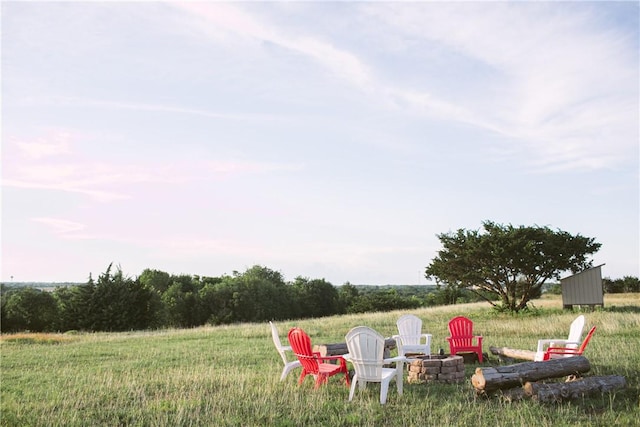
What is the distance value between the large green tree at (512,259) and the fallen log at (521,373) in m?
13.4


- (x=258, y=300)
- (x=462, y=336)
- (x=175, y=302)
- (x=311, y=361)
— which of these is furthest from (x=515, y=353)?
(x=258, y=300)

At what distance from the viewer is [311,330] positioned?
1766 cm

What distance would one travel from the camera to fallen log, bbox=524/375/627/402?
6742 mm

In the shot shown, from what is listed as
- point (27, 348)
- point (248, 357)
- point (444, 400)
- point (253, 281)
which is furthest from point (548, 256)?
point (253, 281)

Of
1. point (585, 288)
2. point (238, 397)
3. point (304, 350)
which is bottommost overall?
point (238, 397)

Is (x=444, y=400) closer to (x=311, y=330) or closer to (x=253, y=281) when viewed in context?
(x=311, y=330)

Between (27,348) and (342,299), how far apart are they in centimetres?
4412

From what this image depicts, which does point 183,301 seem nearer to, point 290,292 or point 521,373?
point 290,292

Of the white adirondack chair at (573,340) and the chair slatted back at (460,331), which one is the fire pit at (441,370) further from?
the chair slatted back at (460,331)

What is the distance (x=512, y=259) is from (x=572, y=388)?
48.2 feet

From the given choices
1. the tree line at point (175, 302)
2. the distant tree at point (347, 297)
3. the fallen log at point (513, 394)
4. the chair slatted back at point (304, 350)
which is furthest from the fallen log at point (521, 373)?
the distant tree at point (347, 297)

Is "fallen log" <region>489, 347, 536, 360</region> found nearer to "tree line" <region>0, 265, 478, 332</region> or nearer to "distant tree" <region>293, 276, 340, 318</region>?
"tree line" <region>0, 265, 478, 332</region>

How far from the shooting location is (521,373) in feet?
23.0

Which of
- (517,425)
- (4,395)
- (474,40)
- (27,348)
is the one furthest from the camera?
(27,348)
